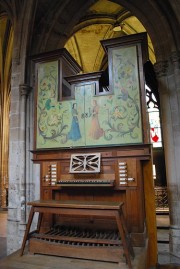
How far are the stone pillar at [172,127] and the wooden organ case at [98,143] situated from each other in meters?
0.51

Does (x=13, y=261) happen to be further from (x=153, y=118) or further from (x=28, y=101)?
(x=153, y=118)

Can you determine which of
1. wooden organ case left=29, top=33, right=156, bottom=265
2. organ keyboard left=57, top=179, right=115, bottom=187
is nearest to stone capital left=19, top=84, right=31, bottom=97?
wooden organ case left=29, top=33, right=156, bottom=265

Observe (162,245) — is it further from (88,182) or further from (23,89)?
(23,89)

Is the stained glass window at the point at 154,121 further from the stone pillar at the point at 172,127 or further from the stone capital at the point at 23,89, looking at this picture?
the stone capital at the point at 23,89

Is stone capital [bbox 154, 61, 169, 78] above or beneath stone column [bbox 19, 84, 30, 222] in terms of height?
above

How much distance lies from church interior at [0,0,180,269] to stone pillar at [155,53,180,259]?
20 millimetres

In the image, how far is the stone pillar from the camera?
4457mm

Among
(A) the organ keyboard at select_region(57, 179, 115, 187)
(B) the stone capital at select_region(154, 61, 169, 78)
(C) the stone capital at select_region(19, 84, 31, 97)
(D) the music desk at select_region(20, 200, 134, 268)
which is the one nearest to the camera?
(D) the music desk at select_region(20, 200, 134, 268)

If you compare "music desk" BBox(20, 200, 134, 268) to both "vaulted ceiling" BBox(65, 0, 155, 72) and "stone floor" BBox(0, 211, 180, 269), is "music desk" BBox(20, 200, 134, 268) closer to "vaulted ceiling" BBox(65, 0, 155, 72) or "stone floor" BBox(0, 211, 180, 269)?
"stone floor" BBox(0, 211, 180, 269)

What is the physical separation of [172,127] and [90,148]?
195cm

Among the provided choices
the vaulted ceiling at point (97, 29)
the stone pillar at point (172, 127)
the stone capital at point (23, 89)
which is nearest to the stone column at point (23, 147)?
the stone capital at point (23, 89)

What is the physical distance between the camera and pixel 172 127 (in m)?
4.72

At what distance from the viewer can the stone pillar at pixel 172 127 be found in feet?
14.6

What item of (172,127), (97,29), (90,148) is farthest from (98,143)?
(97,29)
